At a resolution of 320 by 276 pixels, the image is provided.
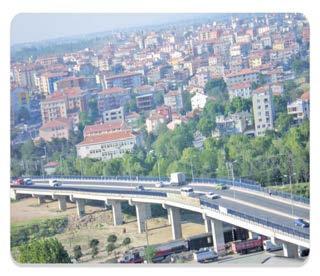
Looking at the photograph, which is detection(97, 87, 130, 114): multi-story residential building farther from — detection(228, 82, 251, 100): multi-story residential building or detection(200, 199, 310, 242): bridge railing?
detection(200, 199, 310, 242): bridge railing

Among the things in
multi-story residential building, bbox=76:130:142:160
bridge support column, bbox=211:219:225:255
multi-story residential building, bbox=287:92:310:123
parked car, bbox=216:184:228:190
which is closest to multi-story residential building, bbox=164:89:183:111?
multi-story residential building, bbox=76:130:142:160

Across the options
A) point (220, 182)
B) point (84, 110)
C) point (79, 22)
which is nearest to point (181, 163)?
point (220, 182)

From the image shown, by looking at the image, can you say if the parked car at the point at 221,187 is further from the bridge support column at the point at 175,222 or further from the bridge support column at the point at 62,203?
the bridge support column at the point at 62,203

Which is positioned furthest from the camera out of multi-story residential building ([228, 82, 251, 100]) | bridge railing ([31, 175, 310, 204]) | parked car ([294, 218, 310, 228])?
multi-story residential building ([228, 82, 251, 100])

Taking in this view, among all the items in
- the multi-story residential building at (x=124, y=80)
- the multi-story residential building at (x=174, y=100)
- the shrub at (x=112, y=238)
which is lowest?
the shrub at (x=112, y=238)

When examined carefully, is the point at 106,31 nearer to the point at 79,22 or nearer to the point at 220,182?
the point at 79,22

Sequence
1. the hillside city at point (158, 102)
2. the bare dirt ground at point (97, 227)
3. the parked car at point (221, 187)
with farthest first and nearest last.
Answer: the hillside city at point (158, 102)
the parked car at point (221, 187)
the bare dirt ground at point (97, 227)

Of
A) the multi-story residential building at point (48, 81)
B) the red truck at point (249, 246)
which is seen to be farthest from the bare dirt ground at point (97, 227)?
the multi-story residential building at point (48, 81)
